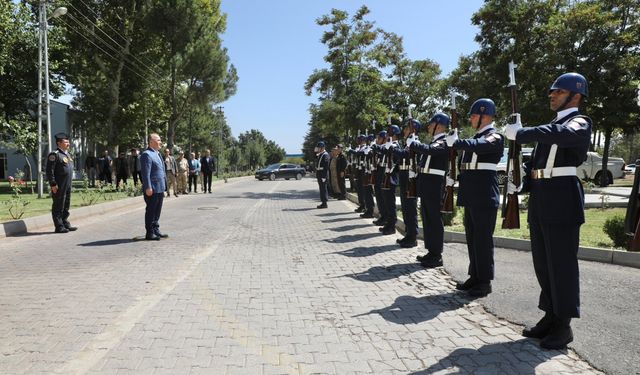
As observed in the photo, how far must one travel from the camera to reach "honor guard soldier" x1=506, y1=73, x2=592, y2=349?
12.9ft

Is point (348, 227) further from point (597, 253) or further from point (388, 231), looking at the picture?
point (597, 253)

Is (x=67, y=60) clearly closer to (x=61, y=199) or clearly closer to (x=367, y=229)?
(x=61, y=199)

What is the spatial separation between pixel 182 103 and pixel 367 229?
29299 millimetres

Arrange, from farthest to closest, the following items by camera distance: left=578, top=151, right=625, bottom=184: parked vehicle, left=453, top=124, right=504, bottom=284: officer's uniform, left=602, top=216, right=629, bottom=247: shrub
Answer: left=578, top=151, right=625, bottom=184: parked vehicle → left=602, top=216, right=629, bottom=247: shrub → left=453, top=124, right=504, bottom=284: officer's uniform

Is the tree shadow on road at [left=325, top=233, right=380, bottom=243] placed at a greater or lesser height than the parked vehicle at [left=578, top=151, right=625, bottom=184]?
lesser

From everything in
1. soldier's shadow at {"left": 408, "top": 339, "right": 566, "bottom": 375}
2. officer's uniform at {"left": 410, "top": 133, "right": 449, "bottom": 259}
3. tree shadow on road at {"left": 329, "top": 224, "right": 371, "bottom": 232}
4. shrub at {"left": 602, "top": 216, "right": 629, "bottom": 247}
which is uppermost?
officer's uniform at {"left": 410, "top": 133, "right": 449, "bottom": 259}

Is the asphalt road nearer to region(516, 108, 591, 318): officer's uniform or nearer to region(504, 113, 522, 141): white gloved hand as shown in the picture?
region(516, 108, 591, 318): officer's uniform

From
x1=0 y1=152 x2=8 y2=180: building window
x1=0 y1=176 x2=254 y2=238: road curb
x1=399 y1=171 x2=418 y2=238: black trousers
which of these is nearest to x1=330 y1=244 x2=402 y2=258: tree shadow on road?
x1=399 y1=171 x2=418 y2=238: black trousers

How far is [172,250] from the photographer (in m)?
8.21

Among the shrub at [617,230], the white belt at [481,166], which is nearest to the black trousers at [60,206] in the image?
the white belt at [481,166]

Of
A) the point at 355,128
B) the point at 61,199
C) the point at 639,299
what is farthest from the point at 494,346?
the point at 355,128

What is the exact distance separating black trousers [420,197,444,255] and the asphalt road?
13.9 inches

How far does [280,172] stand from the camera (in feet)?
148

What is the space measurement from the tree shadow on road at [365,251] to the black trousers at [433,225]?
1.24 m
